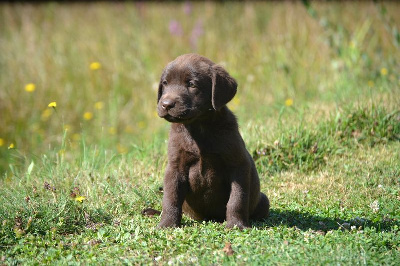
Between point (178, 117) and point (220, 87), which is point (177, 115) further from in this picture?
point (220, 87)

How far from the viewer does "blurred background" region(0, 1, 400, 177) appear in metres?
9.27

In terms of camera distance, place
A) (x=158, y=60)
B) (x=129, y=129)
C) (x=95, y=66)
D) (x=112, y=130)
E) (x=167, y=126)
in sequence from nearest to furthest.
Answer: (x=167, y=126) < (x=112, y=130) < (x=129, y=129) < (x=95, y=66) < (x=158, y=60)

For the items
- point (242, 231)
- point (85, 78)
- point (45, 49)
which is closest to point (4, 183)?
point (242, 231)

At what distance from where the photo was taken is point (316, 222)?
5051mm

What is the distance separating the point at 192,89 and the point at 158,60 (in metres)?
5.97

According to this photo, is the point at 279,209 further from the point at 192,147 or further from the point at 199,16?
the point at 199,16

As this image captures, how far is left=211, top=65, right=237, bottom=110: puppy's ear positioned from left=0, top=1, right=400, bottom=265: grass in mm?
1063

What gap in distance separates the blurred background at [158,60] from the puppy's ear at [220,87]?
321 cm

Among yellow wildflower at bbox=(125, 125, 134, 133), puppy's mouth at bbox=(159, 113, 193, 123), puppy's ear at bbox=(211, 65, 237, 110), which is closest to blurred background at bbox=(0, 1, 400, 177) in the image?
yellow wildflower at bbox=(125, 125, 134, 133)

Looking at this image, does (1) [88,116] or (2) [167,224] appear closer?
(2) [167,224]

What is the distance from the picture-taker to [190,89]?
4.81 metres

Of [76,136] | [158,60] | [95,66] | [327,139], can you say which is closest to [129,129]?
[76,136]

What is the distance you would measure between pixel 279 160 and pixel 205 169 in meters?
1.96

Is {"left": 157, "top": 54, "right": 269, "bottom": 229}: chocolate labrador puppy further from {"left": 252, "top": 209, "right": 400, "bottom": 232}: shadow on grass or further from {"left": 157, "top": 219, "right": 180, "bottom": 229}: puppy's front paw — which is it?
{"left": 252, "top": 209, "right": 400, "bottom": 232}: shadow on grass
